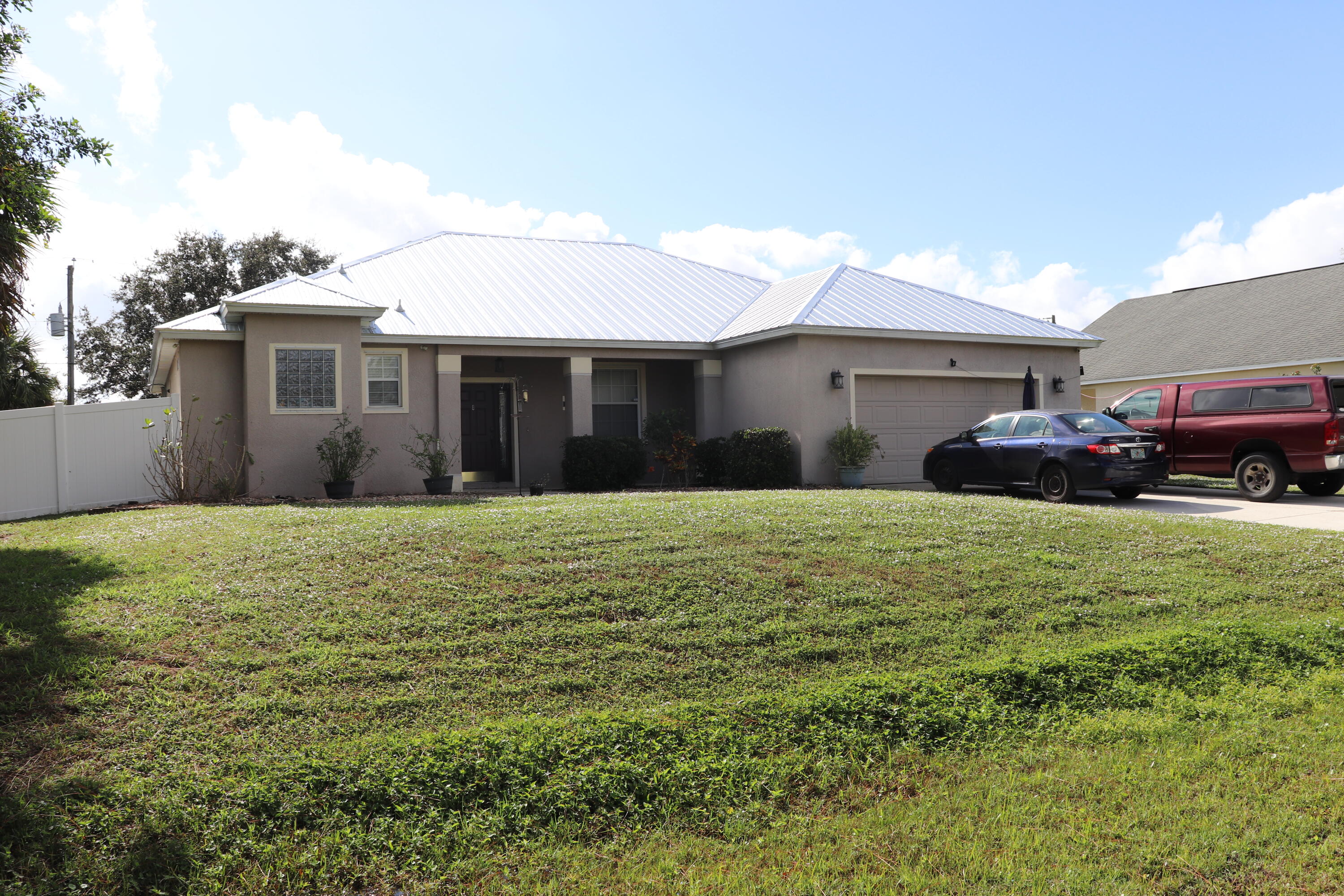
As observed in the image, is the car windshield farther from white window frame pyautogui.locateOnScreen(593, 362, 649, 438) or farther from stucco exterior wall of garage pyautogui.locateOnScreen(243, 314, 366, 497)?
stucco exterior wall of garage pyautogui.locateOnScreen(243, 314, 366, 497)

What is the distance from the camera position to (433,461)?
14.9 m

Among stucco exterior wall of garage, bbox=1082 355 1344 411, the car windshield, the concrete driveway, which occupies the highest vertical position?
stucco exterior wall of garage, bbox=1082 355 1344 411

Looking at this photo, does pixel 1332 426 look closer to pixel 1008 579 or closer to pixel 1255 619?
pixel 1255 619

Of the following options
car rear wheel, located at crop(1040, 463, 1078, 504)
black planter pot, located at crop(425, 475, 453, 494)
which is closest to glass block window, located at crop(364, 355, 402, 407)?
black planter pot, located at crop(425, 475, 453, 494)

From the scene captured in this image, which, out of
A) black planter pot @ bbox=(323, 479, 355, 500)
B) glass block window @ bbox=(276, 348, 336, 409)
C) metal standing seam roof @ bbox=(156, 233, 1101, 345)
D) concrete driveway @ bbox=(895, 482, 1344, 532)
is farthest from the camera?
metal standing seam roof @ bbox=(156, 233, 1101, 345)

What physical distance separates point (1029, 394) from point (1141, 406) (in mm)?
2476

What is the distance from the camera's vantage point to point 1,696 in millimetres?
4766

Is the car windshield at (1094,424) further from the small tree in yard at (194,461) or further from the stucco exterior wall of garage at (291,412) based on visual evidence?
the small tree in yard at (194,461)

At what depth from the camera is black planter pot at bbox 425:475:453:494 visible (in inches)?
582

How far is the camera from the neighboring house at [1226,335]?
2366 centimetres

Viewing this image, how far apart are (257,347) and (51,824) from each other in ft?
36.6

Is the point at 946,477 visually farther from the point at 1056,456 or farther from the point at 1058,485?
the point at 1056,456

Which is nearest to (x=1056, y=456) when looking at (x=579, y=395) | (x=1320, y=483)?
(x=1320, y=483)

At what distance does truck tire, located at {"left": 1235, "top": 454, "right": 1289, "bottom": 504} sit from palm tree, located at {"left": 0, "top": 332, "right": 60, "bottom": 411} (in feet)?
79.5
